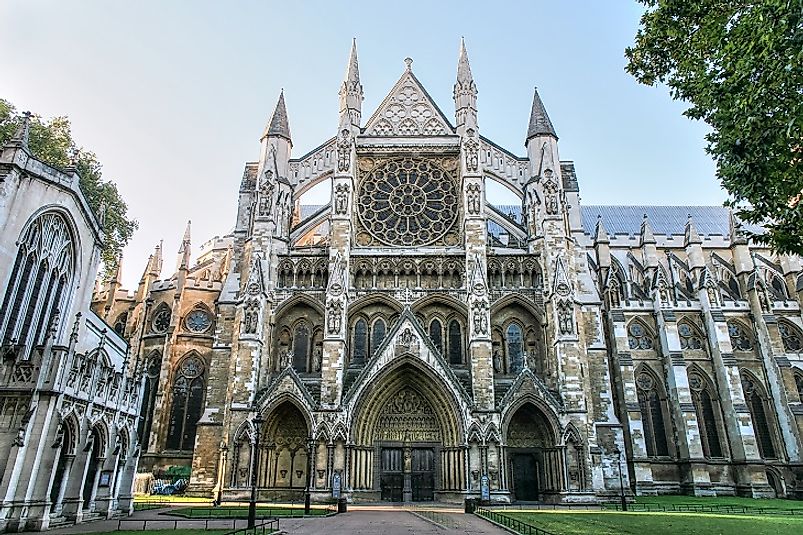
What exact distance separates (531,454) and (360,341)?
1047 centimetres

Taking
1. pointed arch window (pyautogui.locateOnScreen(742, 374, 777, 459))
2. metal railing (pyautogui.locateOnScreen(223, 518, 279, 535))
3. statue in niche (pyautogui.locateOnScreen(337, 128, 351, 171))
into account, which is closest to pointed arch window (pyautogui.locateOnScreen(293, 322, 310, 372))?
statue in niche (pyautogui.locateOnScreen(337, 128, 351, 171))

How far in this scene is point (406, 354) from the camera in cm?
2692

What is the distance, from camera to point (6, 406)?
47.0ft

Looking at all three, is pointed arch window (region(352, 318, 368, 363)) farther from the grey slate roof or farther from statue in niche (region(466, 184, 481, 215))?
the grey slate roof

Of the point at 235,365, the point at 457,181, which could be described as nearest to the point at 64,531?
the point at 235,365

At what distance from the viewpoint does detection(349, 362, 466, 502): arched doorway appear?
26.4 meters

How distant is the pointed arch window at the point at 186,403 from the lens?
3262 cm

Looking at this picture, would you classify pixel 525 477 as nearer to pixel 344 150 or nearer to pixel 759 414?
pixel 344 150

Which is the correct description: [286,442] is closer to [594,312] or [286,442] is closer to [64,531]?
[64,531]

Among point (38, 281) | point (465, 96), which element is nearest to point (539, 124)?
point (465, 96)

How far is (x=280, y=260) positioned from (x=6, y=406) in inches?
663

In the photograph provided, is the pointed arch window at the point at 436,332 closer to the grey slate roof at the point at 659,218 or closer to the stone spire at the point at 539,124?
the stone spire at the point at 539,124

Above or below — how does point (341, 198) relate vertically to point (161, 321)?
above

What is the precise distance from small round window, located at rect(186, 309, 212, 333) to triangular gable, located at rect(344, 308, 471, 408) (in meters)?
14.3
